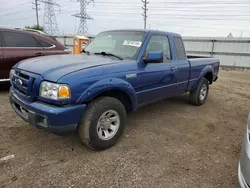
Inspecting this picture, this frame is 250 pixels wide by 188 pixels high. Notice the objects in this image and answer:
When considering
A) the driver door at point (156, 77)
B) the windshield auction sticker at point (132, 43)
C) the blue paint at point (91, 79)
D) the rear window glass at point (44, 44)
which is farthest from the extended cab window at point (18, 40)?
the driver door at point (156, 77)

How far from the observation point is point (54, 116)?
245cm

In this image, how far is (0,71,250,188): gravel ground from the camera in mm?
2473

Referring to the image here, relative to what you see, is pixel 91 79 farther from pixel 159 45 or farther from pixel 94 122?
pixel 159 45

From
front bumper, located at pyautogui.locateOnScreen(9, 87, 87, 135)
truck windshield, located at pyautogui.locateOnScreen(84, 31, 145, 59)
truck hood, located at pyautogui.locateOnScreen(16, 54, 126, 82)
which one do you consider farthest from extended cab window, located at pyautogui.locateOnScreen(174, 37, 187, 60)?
front bumper, located at pyautogui.locateOnScreen(9, 87, 87, 135)

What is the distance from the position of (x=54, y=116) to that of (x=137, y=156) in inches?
50.8

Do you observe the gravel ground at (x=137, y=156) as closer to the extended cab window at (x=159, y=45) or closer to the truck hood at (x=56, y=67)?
the truck hood at (x=56, y=67)

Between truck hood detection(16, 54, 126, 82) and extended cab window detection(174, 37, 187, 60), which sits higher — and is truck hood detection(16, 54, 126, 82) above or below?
below

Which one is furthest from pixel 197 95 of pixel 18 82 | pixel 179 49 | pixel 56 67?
pixel 18 82

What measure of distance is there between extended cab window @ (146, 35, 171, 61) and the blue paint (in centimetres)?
8

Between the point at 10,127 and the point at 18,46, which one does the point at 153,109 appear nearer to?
the point at 10,127

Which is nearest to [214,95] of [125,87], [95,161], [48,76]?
[125,87]

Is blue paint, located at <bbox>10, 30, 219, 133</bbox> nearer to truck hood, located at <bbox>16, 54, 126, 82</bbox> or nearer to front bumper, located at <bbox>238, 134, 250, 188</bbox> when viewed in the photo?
truck hood, located at <bbox>16, 54, 126, 82</bbox>

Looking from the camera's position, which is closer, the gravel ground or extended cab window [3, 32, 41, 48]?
the gravel ground

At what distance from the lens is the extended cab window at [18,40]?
554 centimetres
